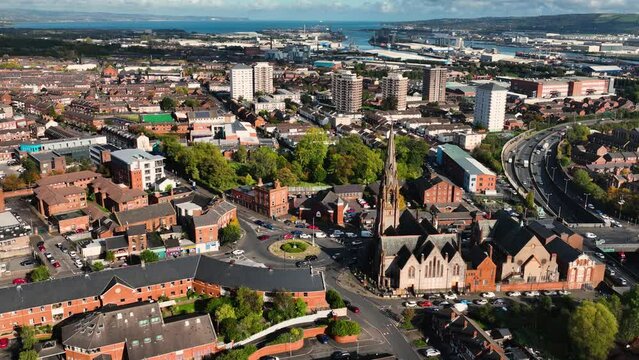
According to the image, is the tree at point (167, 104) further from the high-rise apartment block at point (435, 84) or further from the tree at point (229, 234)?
the tree at point (229, 234)

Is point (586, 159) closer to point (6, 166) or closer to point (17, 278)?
point (17, 278)

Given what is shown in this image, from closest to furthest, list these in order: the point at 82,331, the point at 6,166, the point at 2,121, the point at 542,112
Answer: the point at 82,331 < the point at 6,166 < the point at 2,121 < the point at 542,112

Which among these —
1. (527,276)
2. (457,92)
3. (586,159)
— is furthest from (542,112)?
(527,276)

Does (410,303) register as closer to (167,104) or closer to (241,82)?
(167,104)

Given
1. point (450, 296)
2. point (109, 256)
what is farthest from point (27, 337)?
point (450, 296)

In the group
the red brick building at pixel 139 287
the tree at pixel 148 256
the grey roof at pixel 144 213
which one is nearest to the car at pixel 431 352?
the red brick building at pixel 139 287

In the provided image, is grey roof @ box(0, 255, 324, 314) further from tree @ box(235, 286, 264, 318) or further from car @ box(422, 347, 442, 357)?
car @ box(422, 347, 442, 357)

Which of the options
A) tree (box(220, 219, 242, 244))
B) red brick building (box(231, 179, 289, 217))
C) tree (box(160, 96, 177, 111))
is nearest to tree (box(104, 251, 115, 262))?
tree (box(220, 219, 242, 244))
